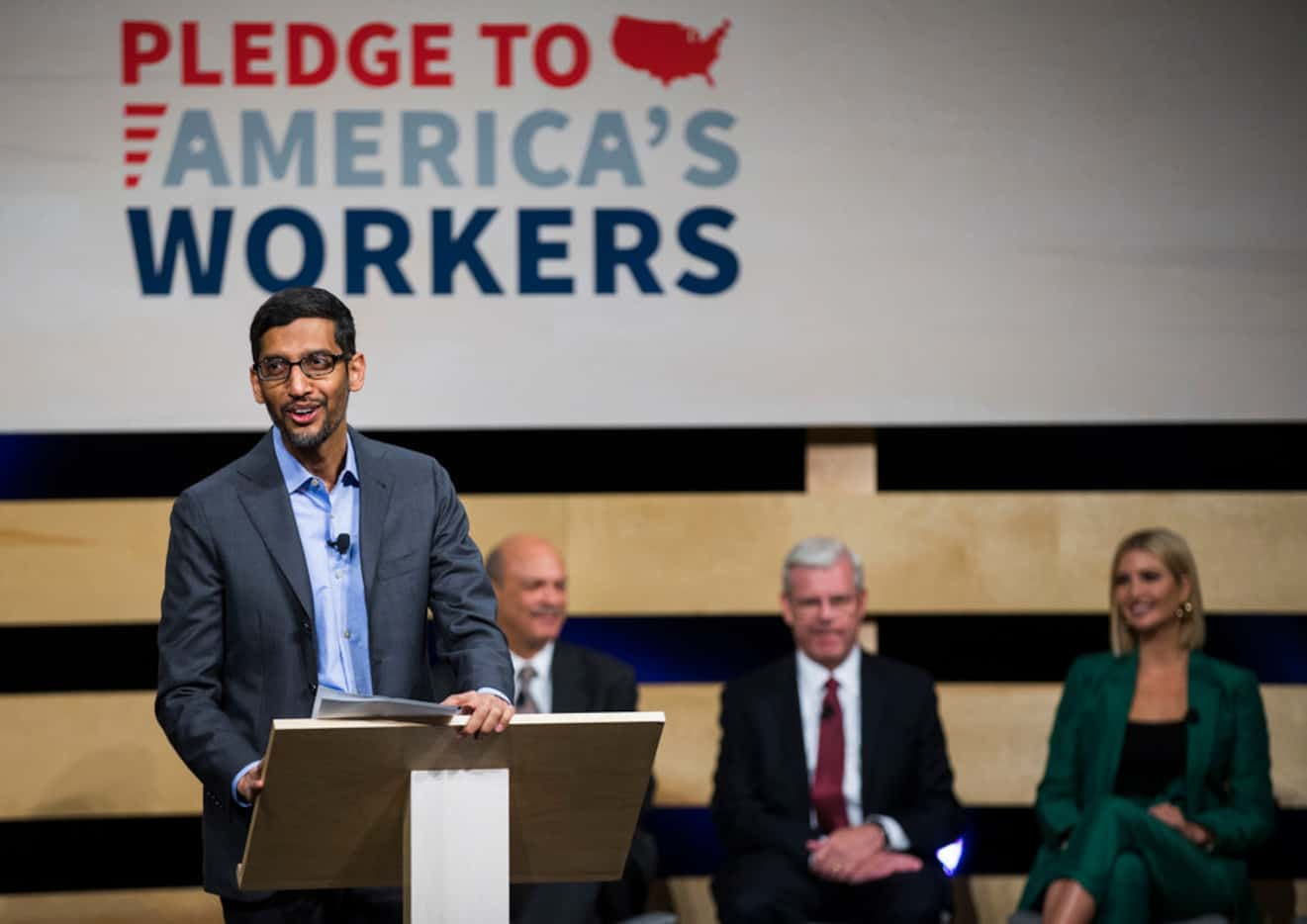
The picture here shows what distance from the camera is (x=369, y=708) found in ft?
6.89

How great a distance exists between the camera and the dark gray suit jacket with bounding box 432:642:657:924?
4.03 m

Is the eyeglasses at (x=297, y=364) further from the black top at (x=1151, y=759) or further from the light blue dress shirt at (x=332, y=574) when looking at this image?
the black top at (x=1151, y=759)

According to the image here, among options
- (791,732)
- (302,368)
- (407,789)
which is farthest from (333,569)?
(791,732)

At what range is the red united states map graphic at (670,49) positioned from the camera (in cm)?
485

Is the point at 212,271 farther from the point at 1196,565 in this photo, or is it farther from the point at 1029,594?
the point at 1196,565

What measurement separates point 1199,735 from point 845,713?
3.09ft

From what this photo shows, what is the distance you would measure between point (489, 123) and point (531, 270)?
45 centimetres

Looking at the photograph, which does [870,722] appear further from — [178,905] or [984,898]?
[178,905]

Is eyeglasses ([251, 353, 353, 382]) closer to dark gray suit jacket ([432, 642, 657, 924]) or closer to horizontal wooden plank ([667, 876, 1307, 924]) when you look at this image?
dark gray suit jacket ([432, 642, 657, 924])

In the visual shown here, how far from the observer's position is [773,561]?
4926 mm

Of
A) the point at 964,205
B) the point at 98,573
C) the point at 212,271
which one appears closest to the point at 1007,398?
the point at 964,205

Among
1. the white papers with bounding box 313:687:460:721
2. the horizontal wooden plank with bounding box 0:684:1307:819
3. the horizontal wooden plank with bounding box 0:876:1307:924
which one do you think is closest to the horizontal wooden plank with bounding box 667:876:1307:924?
the horizontal wooden plank with bounding box 0:876:1307:924

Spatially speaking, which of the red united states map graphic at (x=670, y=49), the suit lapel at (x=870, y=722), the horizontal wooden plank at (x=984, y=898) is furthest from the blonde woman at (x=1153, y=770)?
the red united states map graphic at (x=670, y=49)

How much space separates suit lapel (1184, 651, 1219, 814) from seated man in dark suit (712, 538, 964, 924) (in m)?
0.62
